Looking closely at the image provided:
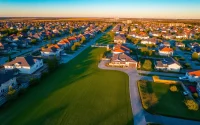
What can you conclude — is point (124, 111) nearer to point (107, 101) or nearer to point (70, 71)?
point (107, 101)

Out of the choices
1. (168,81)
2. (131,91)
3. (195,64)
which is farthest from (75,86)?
(195,64)

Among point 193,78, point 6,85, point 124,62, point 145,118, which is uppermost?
point 124,62

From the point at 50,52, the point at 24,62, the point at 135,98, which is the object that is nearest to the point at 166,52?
the point at 135,98

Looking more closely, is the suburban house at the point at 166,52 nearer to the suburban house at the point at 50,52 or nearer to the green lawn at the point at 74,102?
the green lawn at the point at 74,102

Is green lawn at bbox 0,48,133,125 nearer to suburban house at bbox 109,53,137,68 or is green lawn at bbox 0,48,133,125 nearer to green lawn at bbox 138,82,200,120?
green lawn at bbox 138,82,200,120

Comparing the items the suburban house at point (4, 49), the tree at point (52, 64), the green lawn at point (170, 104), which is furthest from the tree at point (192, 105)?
the suburban house at point (4, 49)

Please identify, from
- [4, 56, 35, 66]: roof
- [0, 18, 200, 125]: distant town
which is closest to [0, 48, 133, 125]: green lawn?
[0, 18, 200, 125]: distant town

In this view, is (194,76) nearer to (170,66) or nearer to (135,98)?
(170,66)
